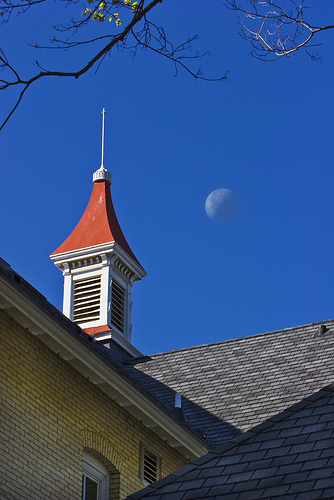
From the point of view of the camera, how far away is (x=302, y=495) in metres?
10.0

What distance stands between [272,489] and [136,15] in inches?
190

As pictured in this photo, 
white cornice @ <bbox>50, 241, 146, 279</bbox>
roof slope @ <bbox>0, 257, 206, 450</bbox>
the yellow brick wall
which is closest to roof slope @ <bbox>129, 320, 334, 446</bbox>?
roof slope @ <bbox>0, 257, 206, 450</bbox>

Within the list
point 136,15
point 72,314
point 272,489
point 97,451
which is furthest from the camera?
point 72,314

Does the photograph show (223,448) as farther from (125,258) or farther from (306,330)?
(125,258)

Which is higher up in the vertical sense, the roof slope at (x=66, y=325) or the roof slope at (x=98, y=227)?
the roof slope at (x=98, y=227)

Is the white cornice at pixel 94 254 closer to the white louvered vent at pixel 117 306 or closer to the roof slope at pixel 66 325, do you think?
the white louvered vent at pixel 117 306

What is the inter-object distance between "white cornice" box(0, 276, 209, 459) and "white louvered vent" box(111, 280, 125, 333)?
9.92m

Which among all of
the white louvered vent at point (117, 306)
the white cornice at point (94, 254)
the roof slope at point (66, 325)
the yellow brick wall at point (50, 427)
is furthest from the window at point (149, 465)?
the white cornice at point (94, 254)

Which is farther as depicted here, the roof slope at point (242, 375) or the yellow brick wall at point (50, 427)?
the roof slope at point (242, 375)

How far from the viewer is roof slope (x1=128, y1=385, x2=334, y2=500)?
10.4 m

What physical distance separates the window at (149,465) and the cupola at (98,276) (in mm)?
9234

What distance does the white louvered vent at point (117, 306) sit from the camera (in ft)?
96.0

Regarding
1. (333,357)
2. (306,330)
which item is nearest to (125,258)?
(306,330)

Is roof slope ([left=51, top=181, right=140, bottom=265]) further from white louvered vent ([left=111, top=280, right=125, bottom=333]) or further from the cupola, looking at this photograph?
white louvered vent ([left=111, top=280, right=125, bottom=333])
